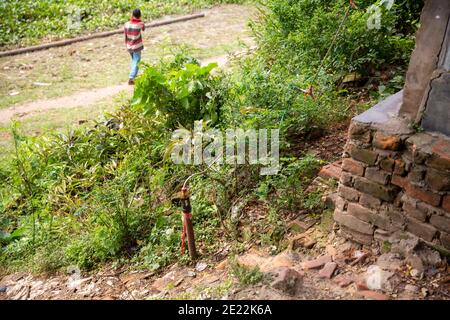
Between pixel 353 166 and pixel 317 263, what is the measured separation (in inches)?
26.4

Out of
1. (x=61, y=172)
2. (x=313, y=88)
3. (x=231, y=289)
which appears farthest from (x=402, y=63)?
(x=61, y=172)

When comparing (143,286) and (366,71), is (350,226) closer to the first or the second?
(143,286)

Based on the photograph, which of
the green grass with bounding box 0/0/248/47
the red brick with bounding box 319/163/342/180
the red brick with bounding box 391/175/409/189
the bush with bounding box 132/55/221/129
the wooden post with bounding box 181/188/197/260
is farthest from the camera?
the green grass with bounding box 0/0/248/47

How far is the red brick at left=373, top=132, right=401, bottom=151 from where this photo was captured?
2590 mm

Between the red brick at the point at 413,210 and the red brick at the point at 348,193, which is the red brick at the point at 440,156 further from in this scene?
the red brick at the point at 348,193

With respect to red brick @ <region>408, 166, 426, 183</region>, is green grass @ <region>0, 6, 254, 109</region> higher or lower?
lower

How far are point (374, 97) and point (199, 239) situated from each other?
2501 millimetres

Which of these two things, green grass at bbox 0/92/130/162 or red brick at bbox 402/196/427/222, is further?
green grass at bbox 0/92/130/162

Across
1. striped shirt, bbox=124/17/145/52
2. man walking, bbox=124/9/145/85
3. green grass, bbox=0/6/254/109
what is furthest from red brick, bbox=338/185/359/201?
striped shirt, bbox=124/17/145/52

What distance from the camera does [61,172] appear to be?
4.90 m

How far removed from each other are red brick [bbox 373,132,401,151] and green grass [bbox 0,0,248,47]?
30.3 ft

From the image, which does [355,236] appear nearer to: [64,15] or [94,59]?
[94,59]

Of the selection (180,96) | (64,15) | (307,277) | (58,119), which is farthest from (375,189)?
(64,15)

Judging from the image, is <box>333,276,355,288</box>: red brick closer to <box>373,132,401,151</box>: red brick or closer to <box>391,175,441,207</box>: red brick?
<box>391,175,441,207</box>: red brick
